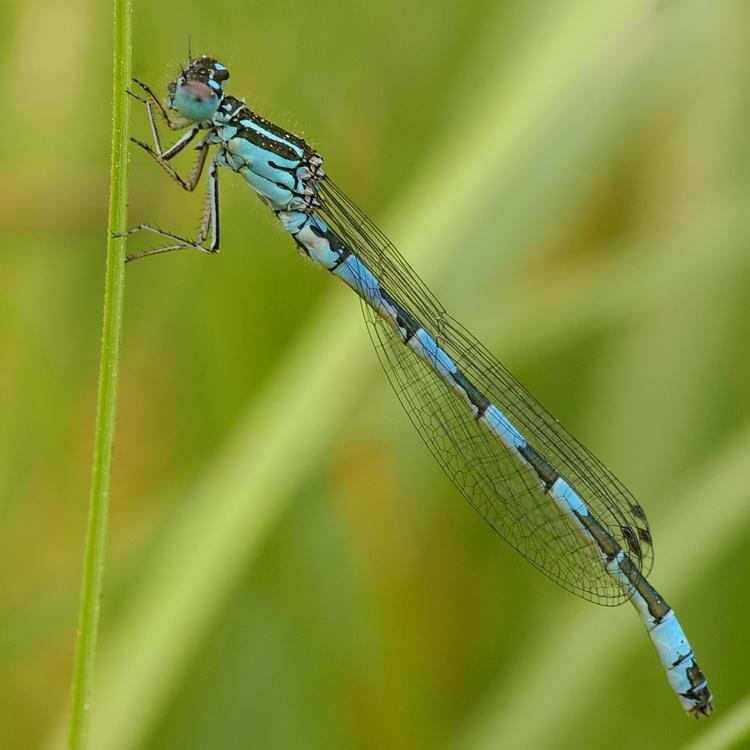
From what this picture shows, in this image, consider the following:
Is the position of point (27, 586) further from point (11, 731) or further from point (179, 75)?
point (179, 75)

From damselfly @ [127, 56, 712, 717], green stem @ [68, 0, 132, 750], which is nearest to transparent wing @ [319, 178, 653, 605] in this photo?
damselfly @ [127, 56, 712, 717]

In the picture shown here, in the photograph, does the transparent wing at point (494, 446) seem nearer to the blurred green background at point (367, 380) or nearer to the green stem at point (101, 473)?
the blurred green background at point (367, 380)

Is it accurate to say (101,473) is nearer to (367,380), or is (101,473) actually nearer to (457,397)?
(367,380)

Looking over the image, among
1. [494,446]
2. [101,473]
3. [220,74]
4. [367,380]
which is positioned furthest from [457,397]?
[101,473]

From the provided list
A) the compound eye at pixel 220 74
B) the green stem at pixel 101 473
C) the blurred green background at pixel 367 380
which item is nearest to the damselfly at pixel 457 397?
the compound eye at pixel 220 74

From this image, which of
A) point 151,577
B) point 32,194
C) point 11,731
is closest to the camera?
point 151,577

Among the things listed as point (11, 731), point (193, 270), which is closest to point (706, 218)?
point (193, 270)

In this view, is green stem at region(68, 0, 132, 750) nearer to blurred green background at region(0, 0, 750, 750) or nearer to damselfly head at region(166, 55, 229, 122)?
blurred green background at region(0, 0, 750, 750)
